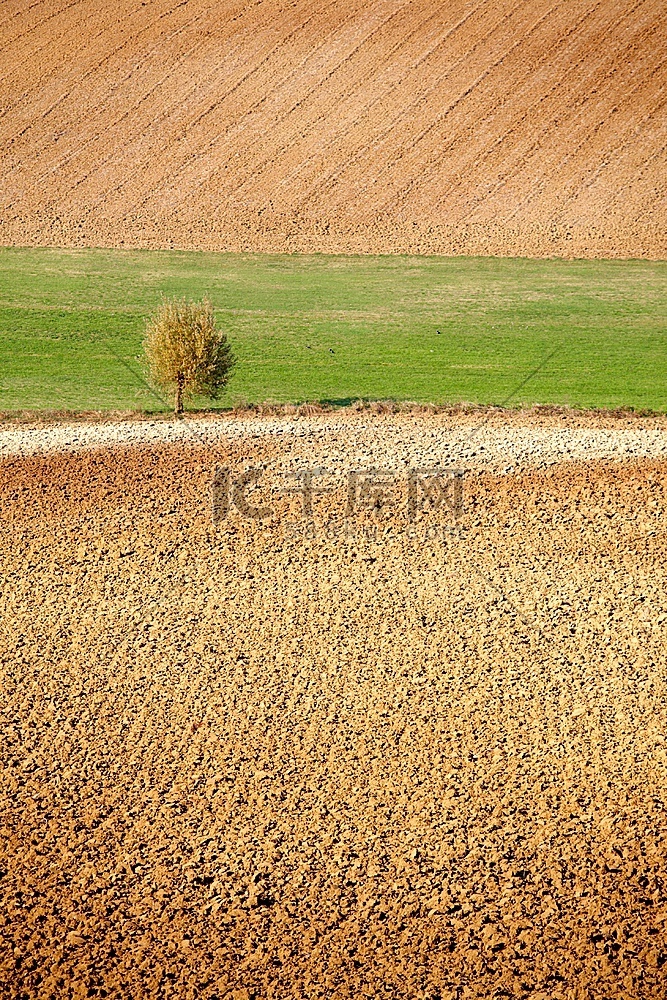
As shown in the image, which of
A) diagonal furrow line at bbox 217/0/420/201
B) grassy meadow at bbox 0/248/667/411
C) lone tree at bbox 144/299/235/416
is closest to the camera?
lone tree at bbox 144/299/235/416

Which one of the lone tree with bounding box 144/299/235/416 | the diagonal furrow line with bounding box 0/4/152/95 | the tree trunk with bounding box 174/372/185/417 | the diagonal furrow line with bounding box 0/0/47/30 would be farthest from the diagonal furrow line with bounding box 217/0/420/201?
the tree trunk with bounding box 174/372/185/417

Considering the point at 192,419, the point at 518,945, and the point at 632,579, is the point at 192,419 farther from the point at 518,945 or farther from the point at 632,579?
the point at 518,945

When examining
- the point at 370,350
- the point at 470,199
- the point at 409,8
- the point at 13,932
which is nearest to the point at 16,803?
the point at 13,932

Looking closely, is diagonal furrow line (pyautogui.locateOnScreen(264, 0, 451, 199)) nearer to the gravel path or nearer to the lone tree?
the lone tree

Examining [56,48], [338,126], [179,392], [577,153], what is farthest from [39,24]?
[179,392]

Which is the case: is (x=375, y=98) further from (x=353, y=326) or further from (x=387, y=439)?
(x=387, y=439)

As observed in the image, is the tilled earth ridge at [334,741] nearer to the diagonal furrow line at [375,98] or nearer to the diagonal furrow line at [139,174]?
the diagonal furrow line at [139,174]
